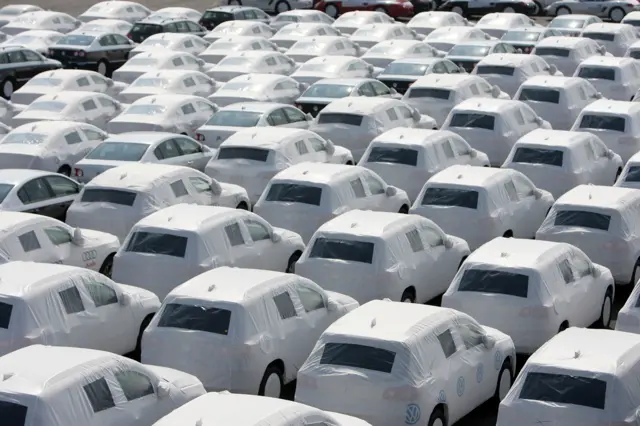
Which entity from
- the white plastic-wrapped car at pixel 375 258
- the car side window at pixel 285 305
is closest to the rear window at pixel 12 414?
the car side window at pixel 285 305

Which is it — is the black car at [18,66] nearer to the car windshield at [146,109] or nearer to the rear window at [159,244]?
the car windshield at [146,109]

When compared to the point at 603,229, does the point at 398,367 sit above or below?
above

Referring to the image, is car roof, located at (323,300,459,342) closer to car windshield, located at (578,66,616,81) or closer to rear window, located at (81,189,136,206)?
rear window, located at (81,189,136,206)

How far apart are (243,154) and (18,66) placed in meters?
14.6

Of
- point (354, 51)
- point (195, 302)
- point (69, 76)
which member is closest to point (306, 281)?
point (195, 302)

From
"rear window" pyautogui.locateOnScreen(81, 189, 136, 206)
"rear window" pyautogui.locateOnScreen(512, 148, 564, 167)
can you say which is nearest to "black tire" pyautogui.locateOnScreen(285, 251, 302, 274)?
"rear window" pyautogui.locateOnScreen(81, 189, 136, 206)

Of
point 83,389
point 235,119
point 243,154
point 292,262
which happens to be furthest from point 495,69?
point 83,389

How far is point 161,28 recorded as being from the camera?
45.7m

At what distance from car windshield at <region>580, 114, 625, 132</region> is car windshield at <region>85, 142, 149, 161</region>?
28.4 ft

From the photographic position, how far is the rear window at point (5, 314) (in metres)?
15.7

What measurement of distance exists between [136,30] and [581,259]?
29999 mm

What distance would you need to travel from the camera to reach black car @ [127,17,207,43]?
45.5m

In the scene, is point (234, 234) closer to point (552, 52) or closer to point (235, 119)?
point (235, 119)

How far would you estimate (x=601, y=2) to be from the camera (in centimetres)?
5156
